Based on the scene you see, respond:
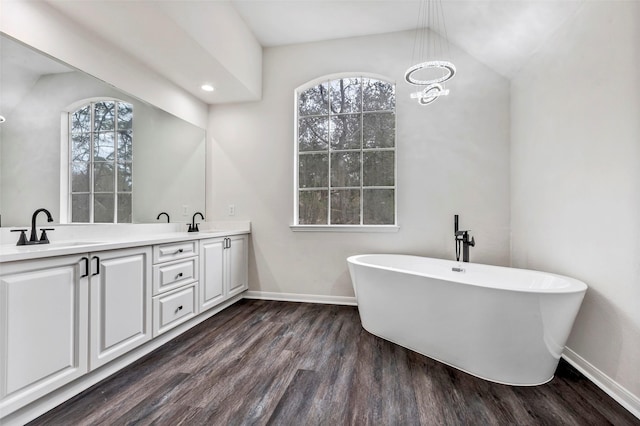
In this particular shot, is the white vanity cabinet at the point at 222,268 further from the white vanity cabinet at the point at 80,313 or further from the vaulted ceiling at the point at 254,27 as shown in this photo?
the vaulted ceiling at the point at 254,27

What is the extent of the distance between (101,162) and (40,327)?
138 cm

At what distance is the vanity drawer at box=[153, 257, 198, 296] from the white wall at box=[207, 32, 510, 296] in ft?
3.25

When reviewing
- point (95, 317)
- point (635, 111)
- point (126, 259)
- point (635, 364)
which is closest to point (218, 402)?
point (95, 317)

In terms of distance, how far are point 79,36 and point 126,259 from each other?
1.62m

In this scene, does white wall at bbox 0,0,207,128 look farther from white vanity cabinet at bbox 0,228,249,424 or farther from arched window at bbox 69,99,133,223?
white vanity cabinet at bbox 0,228,249,424

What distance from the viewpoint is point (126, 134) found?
2537 mm

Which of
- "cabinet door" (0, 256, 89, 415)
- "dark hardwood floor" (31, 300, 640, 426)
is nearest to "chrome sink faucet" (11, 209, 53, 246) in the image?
"cabinet door" (0, 256, 89, 415)

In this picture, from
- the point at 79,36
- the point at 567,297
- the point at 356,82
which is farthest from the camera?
the point at 356,82

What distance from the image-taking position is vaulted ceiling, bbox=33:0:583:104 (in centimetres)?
201

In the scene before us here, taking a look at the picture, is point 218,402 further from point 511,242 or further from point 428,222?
point 511,242

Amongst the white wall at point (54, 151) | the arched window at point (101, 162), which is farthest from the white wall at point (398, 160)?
the arched window at point (101, 162)

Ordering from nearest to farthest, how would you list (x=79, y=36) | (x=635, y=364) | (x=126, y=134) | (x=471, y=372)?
(x=635, y=364)
(x=471, y=372)
(x=79, y=36)
(x=126, y=134)

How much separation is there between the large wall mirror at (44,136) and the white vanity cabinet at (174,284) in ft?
2.04

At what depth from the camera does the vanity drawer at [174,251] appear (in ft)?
6.97
